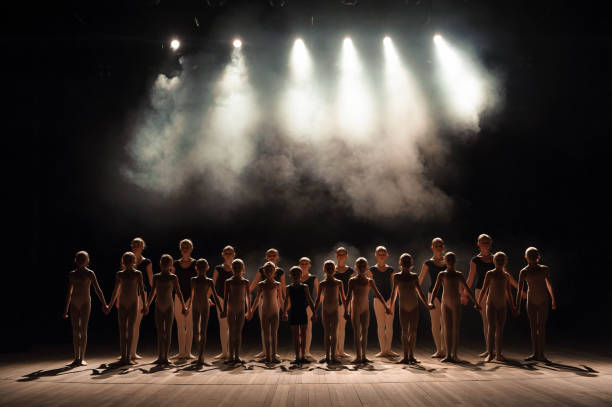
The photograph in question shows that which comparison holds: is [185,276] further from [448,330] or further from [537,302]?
[537,302]

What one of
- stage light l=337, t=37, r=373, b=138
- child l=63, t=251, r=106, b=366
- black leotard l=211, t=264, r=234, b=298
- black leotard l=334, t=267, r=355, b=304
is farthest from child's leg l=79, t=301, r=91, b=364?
stage light l=337, t=37, r=373, b=138

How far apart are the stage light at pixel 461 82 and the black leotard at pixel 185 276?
7.29 m

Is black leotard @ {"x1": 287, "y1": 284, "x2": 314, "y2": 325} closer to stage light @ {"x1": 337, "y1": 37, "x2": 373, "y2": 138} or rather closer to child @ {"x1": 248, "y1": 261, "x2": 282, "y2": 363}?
child @ {"x1": 248, "y1": 261, "x2": 282, "y2": 363}

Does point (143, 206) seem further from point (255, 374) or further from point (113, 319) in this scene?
point (255, 374)

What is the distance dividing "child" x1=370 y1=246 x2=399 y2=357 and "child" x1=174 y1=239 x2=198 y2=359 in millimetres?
2799

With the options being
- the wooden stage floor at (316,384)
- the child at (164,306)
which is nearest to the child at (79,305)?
the wooden stage floor at (316,384)

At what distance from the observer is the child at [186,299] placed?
21.2ft

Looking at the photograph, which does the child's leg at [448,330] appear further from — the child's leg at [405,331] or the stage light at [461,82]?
the stage light at [461,82]

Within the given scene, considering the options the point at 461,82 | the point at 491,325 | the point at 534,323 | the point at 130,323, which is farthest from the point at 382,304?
the point at 461,82

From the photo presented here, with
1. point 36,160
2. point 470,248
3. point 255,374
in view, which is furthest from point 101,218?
point 470,248

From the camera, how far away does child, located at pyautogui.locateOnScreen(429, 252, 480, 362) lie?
592 cm

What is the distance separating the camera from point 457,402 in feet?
12.8

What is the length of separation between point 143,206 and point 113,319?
10.4ft

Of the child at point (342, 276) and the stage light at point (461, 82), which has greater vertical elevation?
the stage light at point (461, 82)
